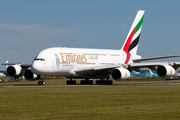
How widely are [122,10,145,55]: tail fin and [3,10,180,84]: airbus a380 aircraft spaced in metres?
1.42

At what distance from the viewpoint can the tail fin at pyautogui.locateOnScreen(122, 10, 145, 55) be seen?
5000 cm

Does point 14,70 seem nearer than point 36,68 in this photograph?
No

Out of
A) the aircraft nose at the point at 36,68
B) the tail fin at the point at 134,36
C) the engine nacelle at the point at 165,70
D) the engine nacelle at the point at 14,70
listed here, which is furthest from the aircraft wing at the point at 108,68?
the tail fin at the point at 134,36

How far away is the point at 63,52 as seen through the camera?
4003 cm

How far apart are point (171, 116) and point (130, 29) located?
3941cm

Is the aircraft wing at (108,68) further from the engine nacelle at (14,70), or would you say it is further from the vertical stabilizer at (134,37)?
the vertical stabilizer at (134,37)

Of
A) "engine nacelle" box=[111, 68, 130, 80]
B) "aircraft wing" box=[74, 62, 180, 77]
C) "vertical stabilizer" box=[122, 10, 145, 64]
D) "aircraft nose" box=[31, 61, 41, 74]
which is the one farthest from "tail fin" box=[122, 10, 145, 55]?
"aircraft nose" box=[31, 61, 41, 74]

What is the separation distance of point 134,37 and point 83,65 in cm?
1242

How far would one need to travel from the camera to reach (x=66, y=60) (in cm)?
3981

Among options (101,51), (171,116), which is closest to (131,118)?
(171,116)

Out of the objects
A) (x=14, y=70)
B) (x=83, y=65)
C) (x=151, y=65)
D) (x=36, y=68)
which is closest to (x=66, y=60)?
(x=83, y=65)

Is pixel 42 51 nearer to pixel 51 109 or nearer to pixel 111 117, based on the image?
pixel 51 109

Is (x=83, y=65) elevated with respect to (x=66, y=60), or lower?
lower

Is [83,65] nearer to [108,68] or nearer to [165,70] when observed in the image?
[108,68]
